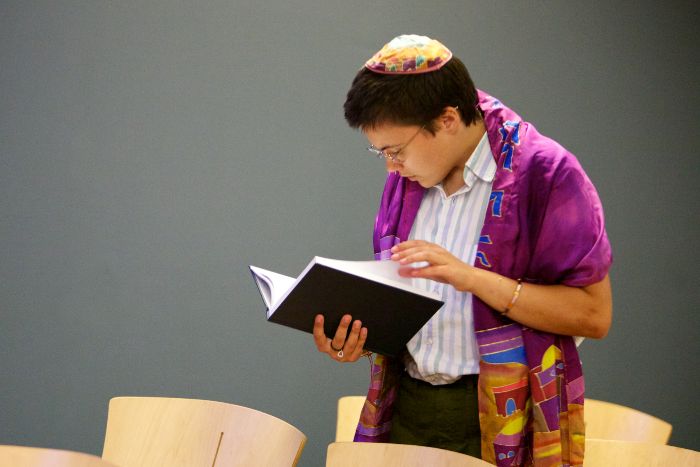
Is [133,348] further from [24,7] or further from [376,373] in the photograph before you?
[376,373]

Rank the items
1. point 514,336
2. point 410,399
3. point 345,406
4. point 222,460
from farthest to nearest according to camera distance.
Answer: point 345,406, point 222,460, point 410,399, point 514,336

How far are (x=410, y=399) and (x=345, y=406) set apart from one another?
121cm

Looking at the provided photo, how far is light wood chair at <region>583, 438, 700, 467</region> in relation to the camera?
7.84ft

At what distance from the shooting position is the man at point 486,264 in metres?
1.71

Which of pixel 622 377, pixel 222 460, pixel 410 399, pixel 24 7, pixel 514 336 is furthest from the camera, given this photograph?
pixel 622 377

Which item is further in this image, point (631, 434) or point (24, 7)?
point (24, 7)

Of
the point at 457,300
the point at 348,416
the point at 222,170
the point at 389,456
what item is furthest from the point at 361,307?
the point at 222,170

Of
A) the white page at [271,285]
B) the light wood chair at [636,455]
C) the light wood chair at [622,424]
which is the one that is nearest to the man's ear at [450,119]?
the white page at [271,285]

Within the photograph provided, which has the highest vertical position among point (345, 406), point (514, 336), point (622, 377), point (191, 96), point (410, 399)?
point (191, 96)

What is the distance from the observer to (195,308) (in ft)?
12.1

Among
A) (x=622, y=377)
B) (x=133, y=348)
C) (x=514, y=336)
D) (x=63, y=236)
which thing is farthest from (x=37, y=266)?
(x=622, y=377)

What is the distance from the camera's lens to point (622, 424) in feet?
10.5

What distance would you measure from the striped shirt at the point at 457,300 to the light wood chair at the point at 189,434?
426 millimetres

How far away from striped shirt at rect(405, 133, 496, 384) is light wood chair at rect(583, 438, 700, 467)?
2.65ft
